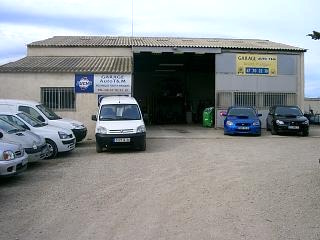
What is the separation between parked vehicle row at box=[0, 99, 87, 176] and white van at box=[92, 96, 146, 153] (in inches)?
36.5

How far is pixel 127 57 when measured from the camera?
91.7ft

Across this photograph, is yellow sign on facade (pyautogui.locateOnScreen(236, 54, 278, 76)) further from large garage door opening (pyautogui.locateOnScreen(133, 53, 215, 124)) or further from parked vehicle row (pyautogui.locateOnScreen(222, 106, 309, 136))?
large garage door opening (pyautogui.locateOnScreen(133, 53, 215, 124))

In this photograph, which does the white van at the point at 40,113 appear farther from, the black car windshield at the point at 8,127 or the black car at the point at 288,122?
the black car at the point at 288,122

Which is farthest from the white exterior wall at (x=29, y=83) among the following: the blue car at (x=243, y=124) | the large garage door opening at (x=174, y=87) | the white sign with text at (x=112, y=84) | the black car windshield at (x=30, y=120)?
the large garage door opening at (x=174, y=87)

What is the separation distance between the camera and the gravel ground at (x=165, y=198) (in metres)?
6.30

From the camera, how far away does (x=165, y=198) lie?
8.22 meters

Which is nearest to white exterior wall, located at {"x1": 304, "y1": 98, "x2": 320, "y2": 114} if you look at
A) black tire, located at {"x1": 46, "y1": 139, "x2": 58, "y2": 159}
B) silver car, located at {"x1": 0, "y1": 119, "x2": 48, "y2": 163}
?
black tire, located at {"x1": 46, "y1": 139, "x2": 58, "y2": 159}

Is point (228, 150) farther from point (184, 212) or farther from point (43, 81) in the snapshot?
point (43, 81)

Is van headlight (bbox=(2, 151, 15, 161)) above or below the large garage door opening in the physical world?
below

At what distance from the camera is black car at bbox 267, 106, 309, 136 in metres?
22.1

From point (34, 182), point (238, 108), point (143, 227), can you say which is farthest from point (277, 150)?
point (143, 227)

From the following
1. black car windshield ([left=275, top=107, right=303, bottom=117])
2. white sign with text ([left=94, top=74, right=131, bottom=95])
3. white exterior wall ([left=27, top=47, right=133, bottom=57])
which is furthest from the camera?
white exterior wall ([left=27, top=47, right=133, bottom=57])

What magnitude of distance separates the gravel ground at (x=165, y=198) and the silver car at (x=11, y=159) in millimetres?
329

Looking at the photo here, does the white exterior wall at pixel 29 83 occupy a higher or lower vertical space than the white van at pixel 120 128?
higher
